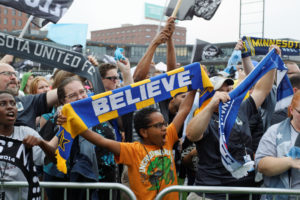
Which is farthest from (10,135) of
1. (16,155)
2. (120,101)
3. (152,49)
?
(152,49)

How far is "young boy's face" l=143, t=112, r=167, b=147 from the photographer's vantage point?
10.4ft

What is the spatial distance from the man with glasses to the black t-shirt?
1583mm

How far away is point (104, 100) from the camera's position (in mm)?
3025

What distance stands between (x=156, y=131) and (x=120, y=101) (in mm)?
419

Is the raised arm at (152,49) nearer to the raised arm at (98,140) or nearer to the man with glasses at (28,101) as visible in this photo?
the man with glasses at (28,101)

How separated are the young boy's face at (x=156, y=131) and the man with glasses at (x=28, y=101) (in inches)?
43.2

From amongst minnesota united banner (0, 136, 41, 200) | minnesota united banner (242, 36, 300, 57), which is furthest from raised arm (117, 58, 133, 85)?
minnesota united banner (242, 36, 300, 57)

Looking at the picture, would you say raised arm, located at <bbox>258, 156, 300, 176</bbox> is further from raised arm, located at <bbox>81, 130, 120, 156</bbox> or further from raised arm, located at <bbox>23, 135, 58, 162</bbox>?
raised arm, located at <bbox>23, 135, 58, 162</bbox>

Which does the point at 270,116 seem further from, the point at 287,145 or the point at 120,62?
the point at 120,62

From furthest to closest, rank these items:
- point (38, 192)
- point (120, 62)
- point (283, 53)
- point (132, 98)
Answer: point (283, 53), point (120, 62), point (132, 98), point (38, 192)

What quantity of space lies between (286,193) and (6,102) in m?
2.30

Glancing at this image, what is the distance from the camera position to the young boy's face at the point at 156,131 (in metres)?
3.17

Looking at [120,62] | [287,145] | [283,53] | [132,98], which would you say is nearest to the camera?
[287,145]

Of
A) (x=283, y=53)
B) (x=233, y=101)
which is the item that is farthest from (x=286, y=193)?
(x=283, y=53)
